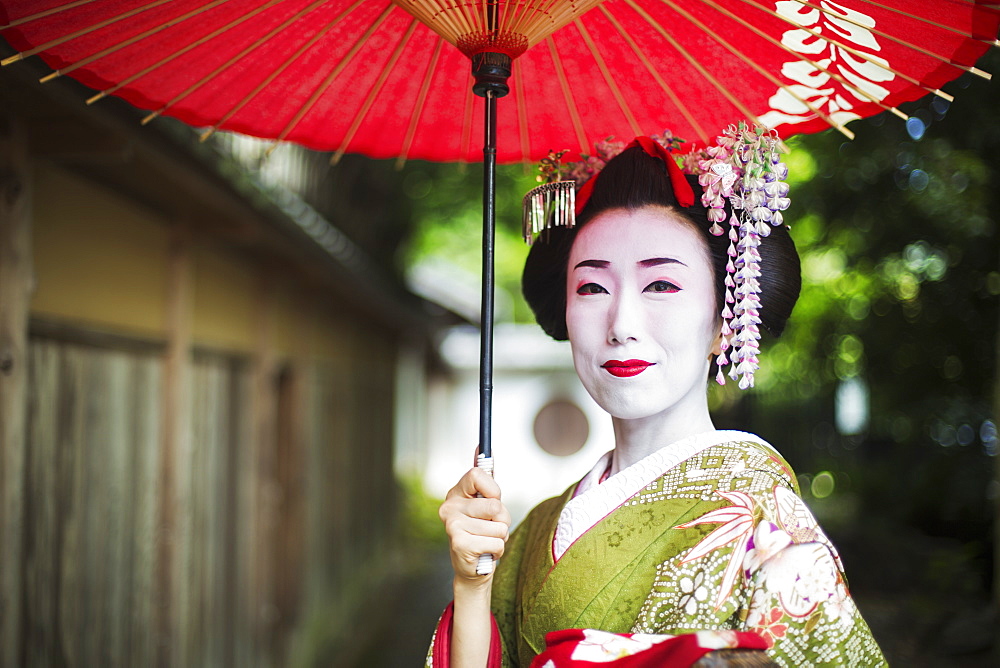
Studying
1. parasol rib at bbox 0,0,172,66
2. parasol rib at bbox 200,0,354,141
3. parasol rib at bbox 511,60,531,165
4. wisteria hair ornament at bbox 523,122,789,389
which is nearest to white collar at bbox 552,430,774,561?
wisteria hair ornament at bbox 523,122,789,389

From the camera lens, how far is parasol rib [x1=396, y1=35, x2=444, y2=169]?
2.19 meters

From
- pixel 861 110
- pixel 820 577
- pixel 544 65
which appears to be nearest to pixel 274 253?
pixel 544 65

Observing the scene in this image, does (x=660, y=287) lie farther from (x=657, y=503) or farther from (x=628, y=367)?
(x=657, y=503)

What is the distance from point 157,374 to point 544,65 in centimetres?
292

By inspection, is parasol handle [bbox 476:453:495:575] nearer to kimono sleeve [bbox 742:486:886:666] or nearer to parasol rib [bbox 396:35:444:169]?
kimono sleeve [bbox 742:486:886:666]

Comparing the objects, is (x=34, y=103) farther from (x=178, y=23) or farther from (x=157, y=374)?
(x=157, y=374)

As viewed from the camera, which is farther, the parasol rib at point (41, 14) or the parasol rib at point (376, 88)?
the parasol rib at point (376, 88)

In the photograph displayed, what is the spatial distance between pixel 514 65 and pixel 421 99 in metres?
0.27

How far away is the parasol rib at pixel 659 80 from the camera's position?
1952 millimetres

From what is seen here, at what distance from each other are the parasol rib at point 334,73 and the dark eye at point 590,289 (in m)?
0.81

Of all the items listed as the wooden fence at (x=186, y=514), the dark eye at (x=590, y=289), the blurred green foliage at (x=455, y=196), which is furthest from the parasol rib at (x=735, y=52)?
the blurred green foliage at (x=455, y=196)

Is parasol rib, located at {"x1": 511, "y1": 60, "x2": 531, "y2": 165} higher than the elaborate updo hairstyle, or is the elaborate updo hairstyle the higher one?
parasol rib, located at {"x1": 511, "y1": 60, "x2": 531, "y2": 165}

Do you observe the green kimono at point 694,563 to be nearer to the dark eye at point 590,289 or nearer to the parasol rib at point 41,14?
the dark eye at point 590,289

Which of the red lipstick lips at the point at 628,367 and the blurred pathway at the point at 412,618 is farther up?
the red lipstick lips at the point at 628,367
